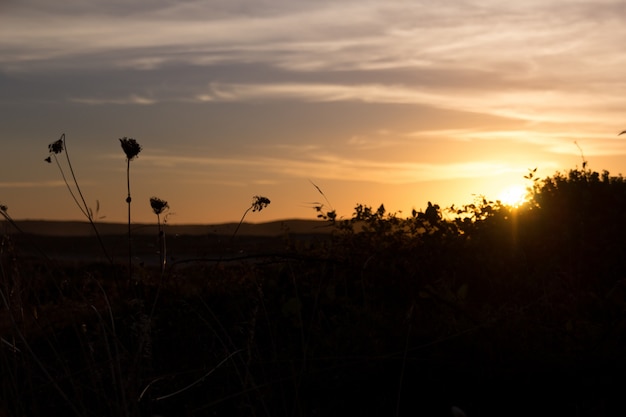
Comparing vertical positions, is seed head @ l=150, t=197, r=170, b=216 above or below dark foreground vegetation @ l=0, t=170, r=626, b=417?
above

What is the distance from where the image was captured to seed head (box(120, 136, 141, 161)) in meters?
3.78

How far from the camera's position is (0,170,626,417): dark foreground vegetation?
3.88 metres

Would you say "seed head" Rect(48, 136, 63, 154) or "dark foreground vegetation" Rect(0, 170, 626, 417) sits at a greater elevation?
"seed head" Rect(48, 136, 63, 154)

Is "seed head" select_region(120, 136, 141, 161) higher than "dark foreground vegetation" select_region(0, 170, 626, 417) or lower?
higher

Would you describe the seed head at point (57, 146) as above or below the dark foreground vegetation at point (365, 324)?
above

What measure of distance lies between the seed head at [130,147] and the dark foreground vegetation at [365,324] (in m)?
0.57

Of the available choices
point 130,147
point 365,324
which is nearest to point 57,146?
point 130,147

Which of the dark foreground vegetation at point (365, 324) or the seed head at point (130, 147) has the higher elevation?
the seed head at point (130, 147)

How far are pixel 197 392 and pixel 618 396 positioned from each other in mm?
2593

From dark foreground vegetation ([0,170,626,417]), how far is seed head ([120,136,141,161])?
569mm

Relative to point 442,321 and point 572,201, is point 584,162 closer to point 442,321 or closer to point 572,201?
point 572,201

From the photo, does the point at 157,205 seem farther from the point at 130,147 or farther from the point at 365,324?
the point at 365,324

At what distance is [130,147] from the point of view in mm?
3797

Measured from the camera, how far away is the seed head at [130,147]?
3.78 metres
